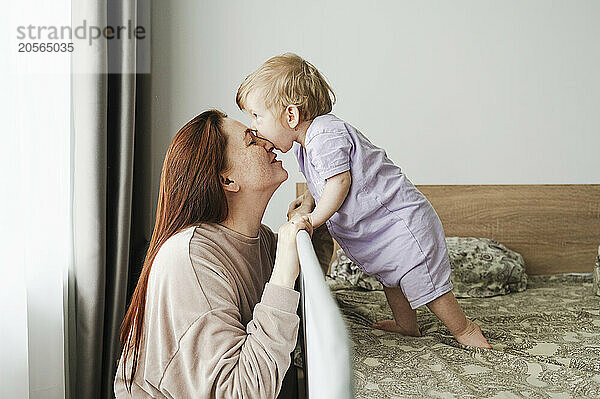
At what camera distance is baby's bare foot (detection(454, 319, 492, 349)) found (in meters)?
1.53

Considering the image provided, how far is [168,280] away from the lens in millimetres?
1158

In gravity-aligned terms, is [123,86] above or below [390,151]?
above

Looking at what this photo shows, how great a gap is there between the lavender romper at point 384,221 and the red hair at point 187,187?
257 mm

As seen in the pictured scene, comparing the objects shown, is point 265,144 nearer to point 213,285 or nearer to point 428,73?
point 213,285

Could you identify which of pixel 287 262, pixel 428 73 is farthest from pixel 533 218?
pixel 287 262

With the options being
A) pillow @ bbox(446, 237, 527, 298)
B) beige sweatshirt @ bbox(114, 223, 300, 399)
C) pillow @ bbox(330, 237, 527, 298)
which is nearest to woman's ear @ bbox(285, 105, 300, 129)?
beige sweatshirt @ bbox(114, 223, 300, 399)

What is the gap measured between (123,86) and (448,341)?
1196mm

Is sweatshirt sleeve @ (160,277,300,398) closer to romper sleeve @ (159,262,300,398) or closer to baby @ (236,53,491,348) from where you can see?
romper sleeve @ (159,262,300,398)

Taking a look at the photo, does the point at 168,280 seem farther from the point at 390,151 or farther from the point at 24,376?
the point at 390,151

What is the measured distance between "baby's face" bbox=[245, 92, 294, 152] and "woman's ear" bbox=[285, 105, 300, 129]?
0.02 m

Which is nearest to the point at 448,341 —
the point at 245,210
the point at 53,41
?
the point at 245,210

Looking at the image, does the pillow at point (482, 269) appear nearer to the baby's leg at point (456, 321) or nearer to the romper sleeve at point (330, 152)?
the baby's leg at point (456, 321)

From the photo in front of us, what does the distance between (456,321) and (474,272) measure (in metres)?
0.74

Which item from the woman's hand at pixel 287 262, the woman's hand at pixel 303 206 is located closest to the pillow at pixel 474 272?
the woman's hand at pixel 303 206
